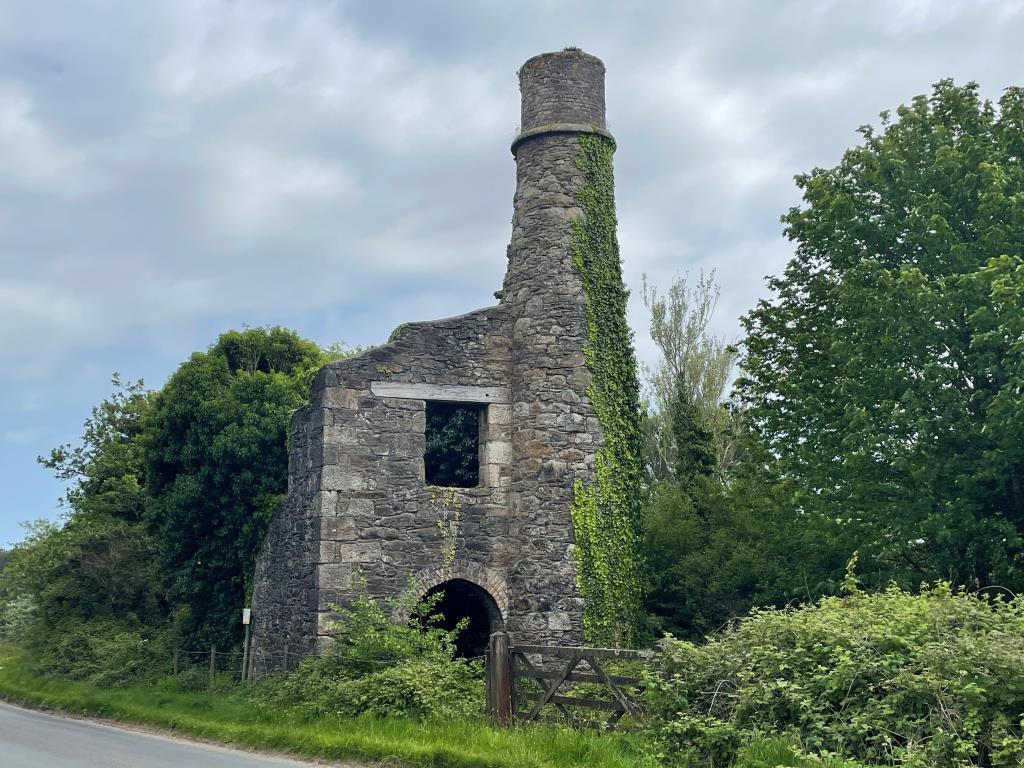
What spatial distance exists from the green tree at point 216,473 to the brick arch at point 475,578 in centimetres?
461

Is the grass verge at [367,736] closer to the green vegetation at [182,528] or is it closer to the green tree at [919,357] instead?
the green vegetation at [182,528]

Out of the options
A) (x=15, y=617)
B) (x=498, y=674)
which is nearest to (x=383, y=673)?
(x=498, y=674)

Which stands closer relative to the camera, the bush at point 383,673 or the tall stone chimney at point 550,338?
the bush at point 383,673

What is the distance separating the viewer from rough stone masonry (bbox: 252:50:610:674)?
1662 centimetres

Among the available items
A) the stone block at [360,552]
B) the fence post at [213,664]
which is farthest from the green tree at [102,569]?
the stone block at [360,552]

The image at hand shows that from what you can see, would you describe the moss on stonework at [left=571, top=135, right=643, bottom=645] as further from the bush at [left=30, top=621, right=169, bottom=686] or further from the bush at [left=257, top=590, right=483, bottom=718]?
the bush at [left=30, top=621, right=169, bottom=686]

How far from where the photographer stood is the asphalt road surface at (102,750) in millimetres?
11508

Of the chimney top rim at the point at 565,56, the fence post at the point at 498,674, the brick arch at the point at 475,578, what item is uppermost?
the chimney top rim at the point at 565,56

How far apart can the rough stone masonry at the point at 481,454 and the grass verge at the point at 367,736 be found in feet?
5.67

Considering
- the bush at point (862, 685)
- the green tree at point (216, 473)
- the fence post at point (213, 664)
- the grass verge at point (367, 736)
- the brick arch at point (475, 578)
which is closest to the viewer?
the bush at point (862, 685)

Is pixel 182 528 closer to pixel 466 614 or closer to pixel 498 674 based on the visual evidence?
pixel 466 614

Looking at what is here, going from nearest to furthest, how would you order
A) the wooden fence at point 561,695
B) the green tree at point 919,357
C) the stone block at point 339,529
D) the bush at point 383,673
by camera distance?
the wooden fence at point 561,695, the bush at point 383,673, the green tree at point 919,357, the stone block at point 339,529

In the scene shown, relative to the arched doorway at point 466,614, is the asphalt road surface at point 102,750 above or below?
below

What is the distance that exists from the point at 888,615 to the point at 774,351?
33.9 feet
